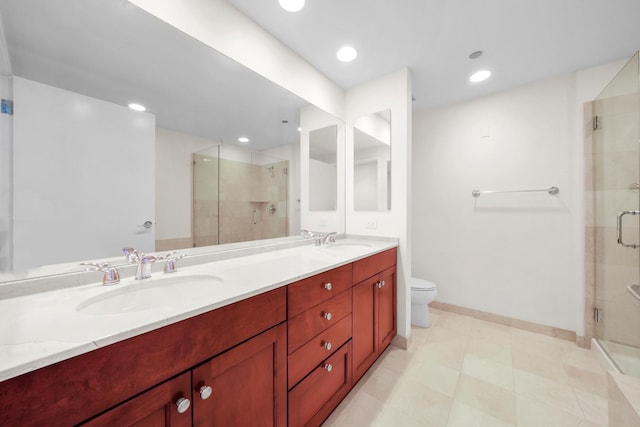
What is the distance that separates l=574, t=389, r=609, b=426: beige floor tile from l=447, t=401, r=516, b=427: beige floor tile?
437 millimetres

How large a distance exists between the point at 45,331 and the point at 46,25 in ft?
3.51

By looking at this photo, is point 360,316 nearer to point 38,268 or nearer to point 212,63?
point 38,268

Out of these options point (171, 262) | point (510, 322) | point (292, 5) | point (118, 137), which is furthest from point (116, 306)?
point (510, 322)

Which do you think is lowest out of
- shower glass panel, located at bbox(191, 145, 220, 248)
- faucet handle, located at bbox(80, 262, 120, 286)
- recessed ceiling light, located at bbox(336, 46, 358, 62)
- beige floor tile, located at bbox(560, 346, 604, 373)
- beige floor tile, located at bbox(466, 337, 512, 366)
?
beige floor tile, located at bbox(466, 337, 512, 366)

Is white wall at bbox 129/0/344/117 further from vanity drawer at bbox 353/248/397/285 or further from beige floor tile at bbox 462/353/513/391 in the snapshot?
beige floor tile at bbox 462/353/513/391

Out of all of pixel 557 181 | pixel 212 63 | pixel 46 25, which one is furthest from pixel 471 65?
pixel 46 25

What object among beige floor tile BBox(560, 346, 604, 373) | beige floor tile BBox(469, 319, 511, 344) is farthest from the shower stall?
beige floor tile BBox(560, 346, 604, 373)

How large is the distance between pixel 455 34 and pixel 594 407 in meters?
2.35

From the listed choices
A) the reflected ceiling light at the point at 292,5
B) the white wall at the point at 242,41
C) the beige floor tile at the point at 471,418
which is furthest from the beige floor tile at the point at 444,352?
the reflected ceiling light at the point at 292,5

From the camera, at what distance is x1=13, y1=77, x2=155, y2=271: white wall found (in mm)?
834

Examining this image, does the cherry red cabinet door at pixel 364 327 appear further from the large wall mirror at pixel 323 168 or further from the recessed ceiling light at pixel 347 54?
the recessed ceiling light at pixel 347 54

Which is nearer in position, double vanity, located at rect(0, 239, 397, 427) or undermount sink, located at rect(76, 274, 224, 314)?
double vanity, located at rect(0, 239, 397, 427)

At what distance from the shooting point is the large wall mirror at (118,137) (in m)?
0.84

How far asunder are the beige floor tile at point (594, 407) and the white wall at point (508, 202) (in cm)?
73
